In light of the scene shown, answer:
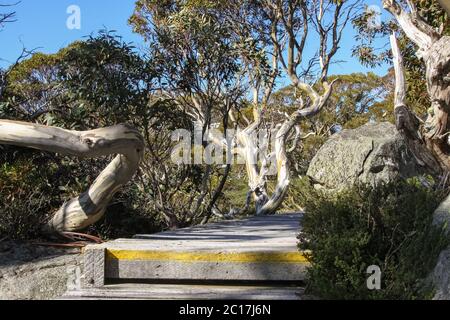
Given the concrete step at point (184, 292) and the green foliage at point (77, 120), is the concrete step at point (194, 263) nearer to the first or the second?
the concrete step at point (184, 292)

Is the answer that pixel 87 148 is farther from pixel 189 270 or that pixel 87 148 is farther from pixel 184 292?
pixel 184 292

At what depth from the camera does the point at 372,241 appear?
4566 millimetres

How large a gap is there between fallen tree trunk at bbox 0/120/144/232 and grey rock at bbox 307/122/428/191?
374cm

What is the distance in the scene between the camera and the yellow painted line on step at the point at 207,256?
194 inches

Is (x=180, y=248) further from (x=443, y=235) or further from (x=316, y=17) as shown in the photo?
(x=316, y=17)

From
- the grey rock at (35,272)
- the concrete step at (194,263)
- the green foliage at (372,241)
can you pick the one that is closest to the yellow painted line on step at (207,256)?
the concrete step at (194,263)

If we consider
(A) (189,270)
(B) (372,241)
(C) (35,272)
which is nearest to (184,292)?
(A) (189,270)

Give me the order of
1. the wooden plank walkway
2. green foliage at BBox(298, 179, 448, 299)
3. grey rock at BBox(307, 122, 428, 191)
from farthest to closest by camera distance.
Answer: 1. grey rock at BBox(307, 122, 428, 191)
2. the wooden plank walkway
3. green foliage at BBox(298, 179, 448, 299)

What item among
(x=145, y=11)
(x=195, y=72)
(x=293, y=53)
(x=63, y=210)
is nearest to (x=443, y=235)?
(x=63, y=210)

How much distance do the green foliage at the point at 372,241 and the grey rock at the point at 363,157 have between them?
494 cm

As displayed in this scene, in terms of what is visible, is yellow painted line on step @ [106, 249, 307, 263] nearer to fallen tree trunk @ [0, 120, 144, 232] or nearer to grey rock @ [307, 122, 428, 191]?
fallen tree trunk @ [0, 120, 144, 232]

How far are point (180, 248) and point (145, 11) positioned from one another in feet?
46.5

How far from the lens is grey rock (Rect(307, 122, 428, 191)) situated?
1004cm

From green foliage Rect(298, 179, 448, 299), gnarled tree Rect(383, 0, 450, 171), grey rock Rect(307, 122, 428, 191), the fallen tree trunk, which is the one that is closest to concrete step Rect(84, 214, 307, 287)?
green foliage Rect(298, 179, 448, 299)
